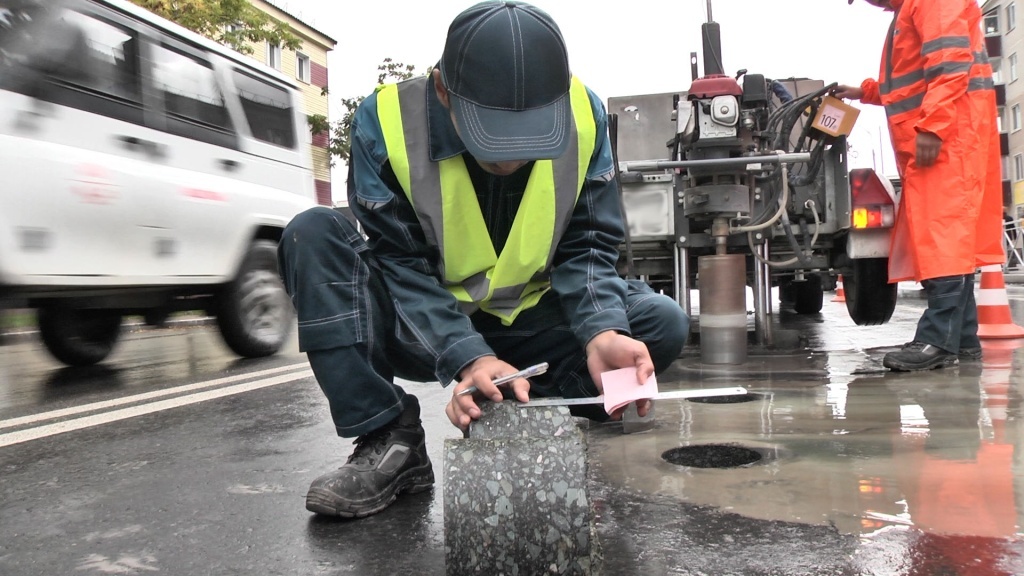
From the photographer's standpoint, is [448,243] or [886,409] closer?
[448,243]

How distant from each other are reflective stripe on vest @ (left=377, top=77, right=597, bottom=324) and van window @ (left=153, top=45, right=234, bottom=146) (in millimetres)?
3377

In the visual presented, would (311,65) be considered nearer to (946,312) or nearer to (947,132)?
(947,132)

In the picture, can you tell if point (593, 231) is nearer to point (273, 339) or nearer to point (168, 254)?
point (168, 254)

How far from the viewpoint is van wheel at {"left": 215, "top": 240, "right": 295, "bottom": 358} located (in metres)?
5.17

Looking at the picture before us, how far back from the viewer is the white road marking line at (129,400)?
3208 millimetres

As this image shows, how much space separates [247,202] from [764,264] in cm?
324

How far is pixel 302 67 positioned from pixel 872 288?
92.7 feet

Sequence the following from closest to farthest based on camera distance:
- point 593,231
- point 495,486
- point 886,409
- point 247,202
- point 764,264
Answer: point 495,486
point 593,231
point 886,409
point 764,264
point 247,202

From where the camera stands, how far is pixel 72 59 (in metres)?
4.03

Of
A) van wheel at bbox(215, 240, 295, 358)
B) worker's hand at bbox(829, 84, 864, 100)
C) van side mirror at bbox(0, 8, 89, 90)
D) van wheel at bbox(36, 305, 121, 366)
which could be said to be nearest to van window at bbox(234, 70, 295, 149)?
van wheel at bbox(215, 240, 295, 358)

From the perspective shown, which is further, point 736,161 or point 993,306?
point 993,306

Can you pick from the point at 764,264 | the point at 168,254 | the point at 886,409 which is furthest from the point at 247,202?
the point at 886,409

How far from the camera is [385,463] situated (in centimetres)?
192

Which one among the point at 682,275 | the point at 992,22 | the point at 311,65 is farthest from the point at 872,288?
the point at 992,22
